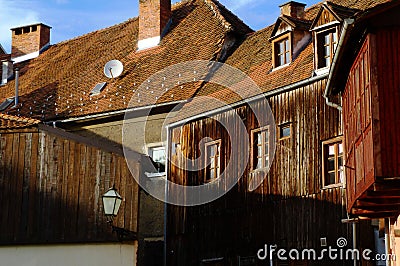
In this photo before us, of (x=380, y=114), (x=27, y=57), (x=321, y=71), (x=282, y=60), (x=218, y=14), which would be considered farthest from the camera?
(x=27, y=57)

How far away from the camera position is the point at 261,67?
26.0 metres

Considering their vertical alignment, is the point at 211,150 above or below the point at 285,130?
below

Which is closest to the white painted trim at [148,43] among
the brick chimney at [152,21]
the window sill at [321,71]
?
the brick chimney at [152,21]

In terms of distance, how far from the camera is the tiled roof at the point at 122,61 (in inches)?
1172

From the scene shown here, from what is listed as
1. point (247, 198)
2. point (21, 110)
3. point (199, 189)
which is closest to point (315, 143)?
point (247, 198)

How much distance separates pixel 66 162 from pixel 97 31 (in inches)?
707

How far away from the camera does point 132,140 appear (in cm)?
2895

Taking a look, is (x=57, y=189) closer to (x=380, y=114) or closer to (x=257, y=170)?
(x=257, y=170)

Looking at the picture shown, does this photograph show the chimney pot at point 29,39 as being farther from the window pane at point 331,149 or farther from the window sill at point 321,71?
→ the window pane at point 331,149

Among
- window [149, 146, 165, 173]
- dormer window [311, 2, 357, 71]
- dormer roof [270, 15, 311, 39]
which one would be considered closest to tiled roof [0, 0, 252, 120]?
window [149, 146, 165, 173]

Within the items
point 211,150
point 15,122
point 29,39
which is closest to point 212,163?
point 211,150

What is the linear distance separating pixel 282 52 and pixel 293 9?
1.87 meters

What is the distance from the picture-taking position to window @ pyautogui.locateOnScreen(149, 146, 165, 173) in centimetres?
2772

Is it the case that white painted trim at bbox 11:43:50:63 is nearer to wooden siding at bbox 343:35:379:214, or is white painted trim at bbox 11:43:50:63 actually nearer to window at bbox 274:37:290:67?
window at bbox 274:37:290:67
